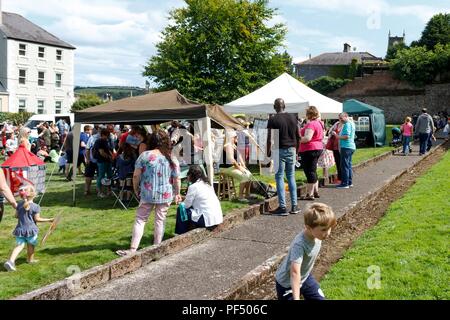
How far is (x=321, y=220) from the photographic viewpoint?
3.69 m

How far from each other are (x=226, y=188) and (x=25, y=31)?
163ft

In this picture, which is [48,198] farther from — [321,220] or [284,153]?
[321,220]

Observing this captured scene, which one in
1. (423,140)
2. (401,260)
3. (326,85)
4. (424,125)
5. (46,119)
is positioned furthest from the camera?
(326,85)

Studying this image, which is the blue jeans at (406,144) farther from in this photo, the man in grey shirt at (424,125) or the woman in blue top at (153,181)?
the woman in blue top at (153,181)

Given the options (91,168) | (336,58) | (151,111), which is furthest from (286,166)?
(336,58)

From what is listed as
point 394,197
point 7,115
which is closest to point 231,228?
point 394,197

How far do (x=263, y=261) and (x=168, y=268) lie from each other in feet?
3.82

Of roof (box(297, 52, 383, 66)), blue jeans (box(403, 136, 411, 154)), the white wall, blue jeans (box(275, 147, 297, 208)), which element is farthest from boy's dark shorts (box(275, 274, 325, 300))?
roof (box(297, 52, 383, 66))

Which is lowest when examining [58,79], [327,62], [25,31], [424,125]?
[424,125]

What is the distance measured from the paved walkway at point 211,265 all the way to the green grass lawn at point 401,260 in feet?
3.38

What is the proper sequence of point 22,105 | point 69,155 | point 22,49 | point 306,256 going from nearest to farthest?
point 306,256 → point 69,155 → point 22,105 → point 22,49

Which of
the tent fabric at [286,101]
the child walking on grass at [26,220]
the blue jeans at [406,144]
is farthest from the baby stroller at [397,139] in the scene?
the child walking on grass at [26,220]

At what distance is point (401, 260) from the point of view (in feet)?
18.4

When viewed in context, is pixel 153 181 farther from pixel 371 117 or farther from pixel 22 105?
pixel 22 105
